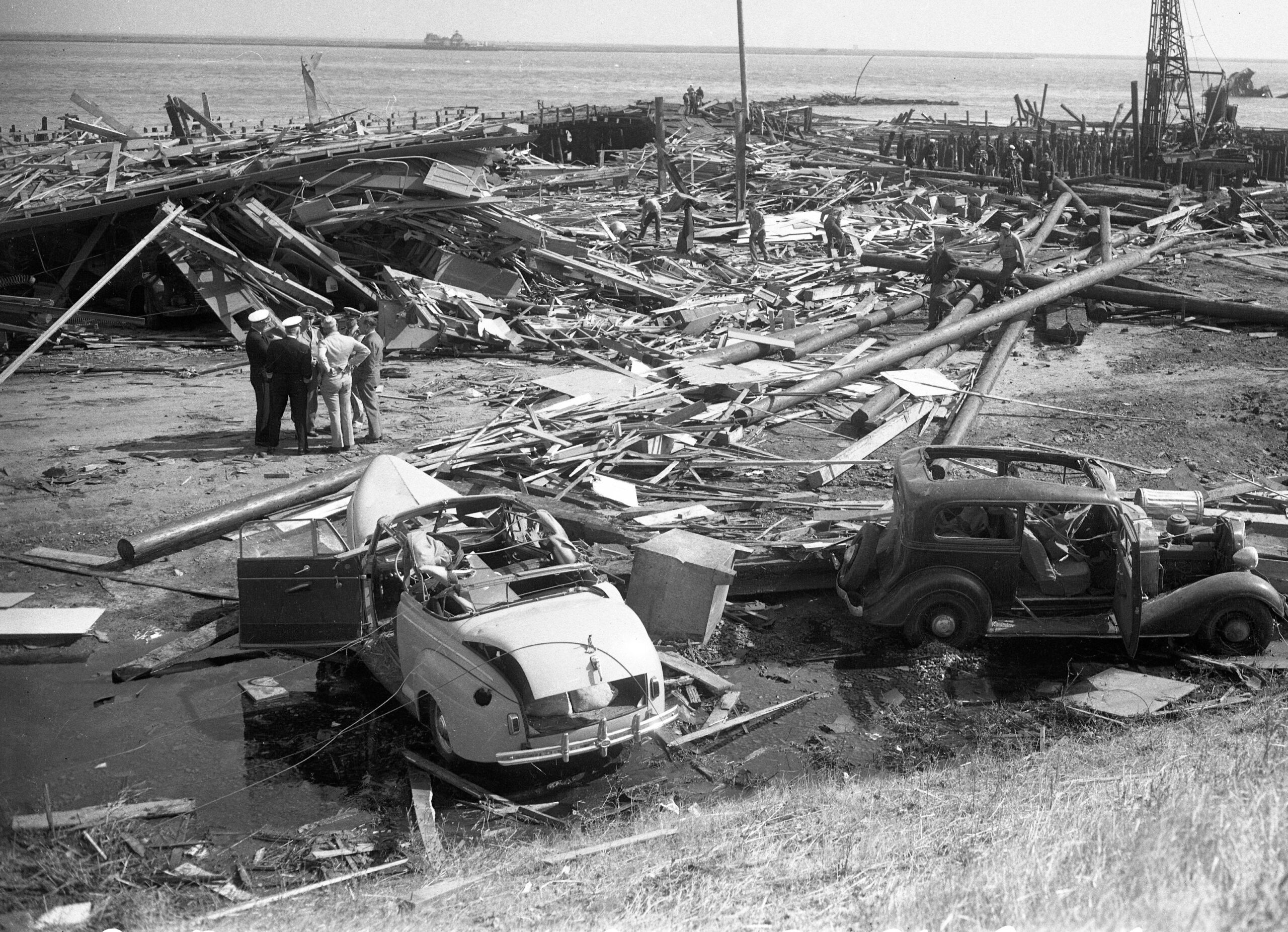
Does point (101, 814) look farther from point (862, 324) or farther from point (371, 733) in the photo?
point (862, 324)

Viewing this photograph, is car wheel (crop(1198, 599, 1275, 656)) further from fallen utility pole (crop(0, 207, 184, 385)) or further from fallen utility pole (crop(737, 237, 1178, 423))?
fallen utility pole (crop(0, 207, 184, 385))

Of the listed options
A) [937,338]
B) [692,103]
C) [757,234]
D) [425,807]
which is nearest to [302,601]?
[425,807]

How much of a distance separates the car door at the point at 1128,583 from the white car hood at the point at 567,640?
3.53 metres

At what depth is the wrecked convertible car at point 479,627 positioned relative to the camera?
725 cm

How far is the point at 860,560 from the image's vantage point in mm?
9641

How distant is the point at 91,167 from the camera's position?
72.9ft

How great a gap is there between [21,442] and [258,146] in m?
10.9

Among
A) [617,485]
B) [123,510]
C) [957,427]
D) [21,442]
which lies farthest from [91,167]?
[957,427]

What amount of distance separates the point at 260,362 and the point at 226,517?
309cm

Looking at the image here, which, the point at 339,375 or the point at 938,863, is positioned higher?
the point at 339,375

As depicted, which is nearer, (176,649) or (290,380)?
(176,649)

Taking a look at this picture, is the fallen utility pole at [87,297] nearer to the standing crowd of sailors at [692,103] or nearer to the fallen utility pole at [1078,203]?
the fallen utility pole at [1078,203]

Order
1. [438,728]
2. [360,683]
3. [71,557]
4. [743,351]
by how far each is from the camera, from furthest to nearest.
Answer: [743,351] < [71,557] < [360,683] < [438,728]

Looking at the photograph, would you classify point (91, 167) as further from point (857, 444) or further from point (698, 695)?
point (698, 695)
